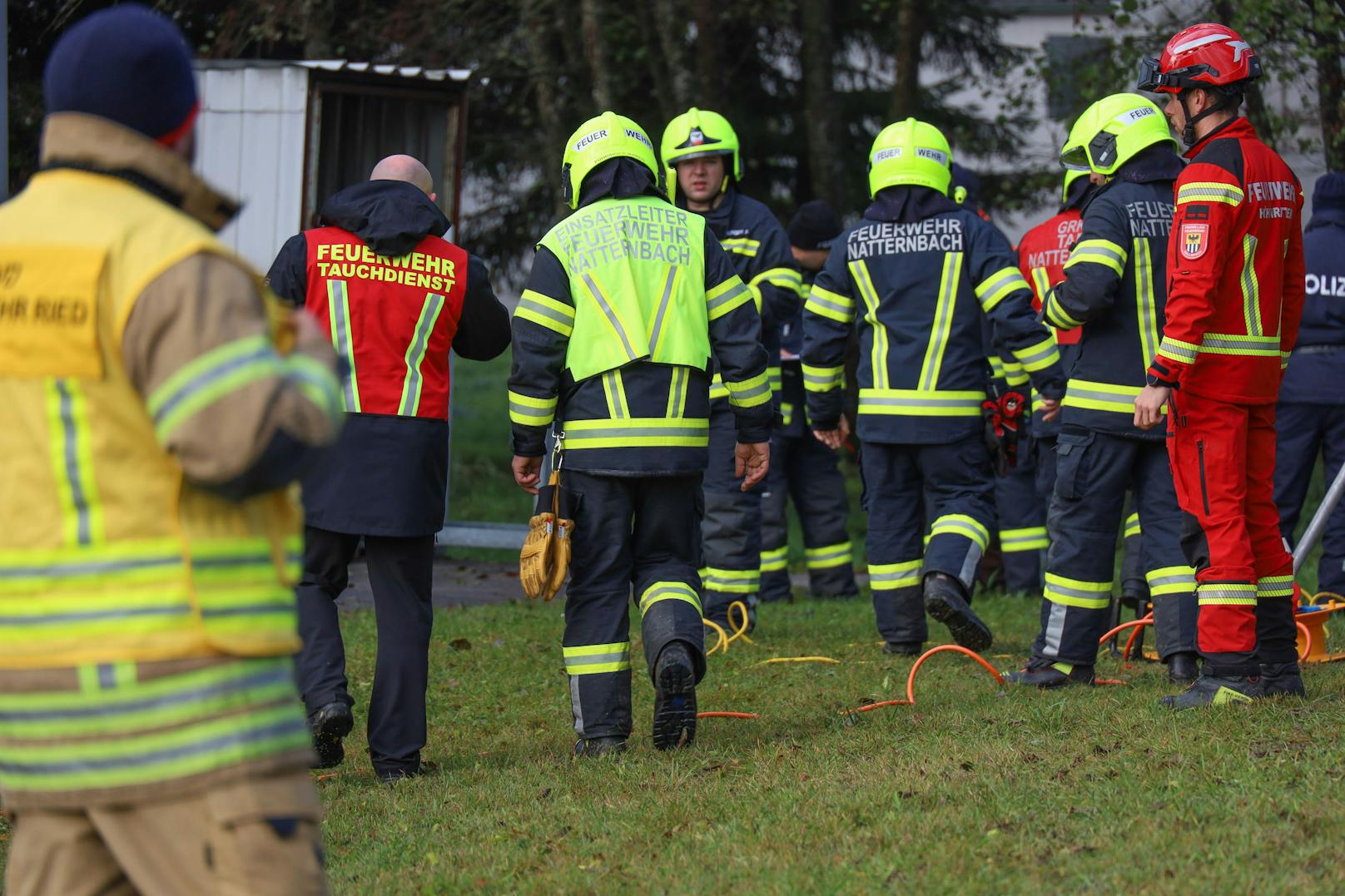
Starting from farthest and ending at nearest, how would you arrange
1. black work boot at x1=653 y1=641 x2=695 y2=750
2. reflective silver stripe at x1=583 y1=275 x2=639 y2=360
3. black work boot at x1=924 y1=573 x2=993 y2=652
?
black work boot at x1=924 y1=573 x2=993 y2=652 < reflective silver stripe at x1=583 y1=275 x2=639 y2=360 < black work boot at x1=653 y1=641 x2=695 y2=750

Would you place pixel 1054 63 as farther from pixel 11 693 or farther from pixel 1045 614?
pixel 11 693

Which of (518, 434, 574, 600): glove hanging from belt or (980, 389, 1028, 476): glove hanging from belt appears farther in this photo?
(980, 389, 1028, 476): glove hanging from belt

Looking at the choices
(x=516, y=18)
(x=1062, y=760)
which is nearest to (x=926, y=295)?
(x=1062, y=760)

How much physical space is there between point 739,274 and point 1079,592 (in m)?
2.96

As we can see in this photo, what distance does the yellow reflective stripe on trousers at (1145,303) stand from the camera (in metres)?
6.43

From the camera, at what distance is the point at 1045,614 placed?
6684mm

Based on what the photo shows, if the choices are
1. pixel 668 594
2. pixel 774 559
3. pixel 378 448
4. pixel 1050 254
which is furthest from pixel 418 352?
pixel 774 559

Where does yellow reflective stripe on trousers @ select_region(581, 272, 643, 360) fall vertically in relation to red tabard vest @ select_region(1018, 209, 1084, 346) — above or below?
below

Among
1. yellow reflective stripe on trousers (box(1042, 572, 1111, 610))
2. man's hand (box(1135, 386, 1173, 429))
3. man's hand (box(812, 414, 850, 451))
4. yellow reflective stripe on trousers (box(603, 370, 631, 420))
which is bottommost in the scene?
yellow reflective stripe on trousers (box(1042, 572, 1111, 610))

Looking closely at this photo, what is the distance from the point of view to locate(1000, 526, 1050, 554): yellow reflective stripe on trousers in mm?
9914

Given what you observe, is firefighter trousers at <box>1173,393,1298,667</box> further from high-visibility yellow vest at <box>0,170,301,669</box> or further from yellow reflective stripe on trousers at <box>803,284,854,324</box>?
high-visibility yellow vest at <box>0,170,301,669</box>

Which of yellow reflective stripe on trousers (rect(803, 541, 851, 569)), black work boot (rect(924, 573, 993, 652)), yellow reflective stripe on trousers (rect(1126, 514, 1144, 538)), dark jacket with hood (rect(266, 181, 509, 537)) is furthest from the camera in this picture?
yellow reflective stripe on trousers (rect(803, 541, 851, 569))

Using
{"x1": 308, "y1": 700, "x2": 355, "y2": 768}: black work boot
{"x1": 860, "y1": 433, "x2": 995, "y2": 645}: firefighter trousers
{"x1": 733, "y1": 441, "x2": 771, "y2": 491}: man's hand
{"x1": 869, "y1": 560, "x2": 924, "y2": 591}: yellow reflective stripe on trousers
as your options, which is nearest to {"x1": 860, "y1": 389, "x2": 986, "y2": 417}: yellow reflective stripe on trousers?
{"x1": 860, "y1": 433, "x2": 995, "y2": 645}: firefighter trousers

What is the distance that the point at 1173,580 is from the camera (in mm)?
6656
